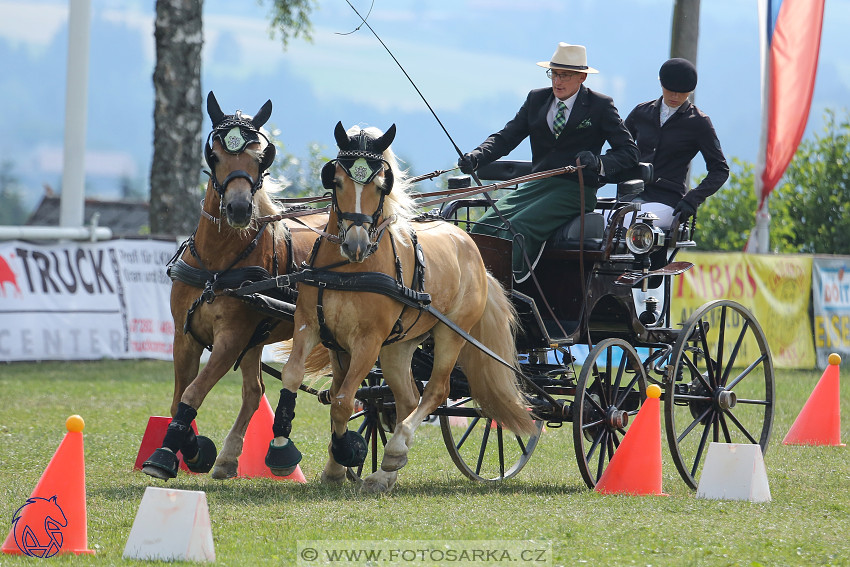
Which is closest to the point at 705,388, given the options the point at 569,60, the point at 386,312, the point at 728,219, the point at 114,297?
the point at 569,60

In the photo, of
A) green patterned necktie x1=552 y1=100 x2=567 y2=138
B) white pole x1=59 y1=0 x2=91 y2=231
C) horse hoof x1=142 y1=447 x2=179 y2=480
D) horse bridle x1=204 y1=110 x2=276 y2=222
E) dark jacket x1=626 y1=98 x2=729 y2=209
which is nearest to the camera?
horse hoof x1=142 y1=447 x2=179 y2=480

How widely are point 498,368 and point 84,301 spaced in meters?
7.77

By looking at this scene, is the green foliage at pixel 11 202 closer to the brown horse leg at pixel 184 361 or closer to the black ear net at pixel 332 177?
the brown horse leg at pixel 184 361

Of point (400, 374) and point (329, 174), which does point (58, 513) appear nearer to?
point (329, 174)

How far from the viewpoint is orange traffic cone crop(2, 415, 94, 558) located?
4.66 metres

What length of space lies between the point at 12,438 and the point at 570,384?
165 inches

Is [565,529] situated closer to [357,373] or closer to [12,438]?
[357,373]

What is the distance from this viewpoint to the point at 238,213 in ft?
19.4

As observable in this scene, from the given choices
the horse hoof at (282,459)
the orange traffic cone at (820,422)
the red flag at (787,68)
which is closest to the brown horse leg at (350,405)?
the horse hoof at (282,459)

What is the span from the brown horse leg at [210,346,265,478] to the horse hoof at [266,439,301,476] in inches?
39.6

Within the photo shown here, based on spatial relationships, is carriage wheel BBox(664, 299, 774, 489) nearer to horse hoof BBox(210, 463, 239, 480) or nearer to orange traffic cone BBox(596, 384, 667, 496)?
orange traffic cone BBox(596, 384, 667, 496)

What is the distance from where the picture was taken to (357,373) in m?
5.97

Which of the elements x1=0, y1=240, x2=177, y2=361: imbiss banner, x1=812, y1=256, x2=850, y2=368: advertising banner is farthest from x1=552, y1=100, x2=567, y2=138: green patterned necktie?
x1=812, y1=256, x2=850, y2=368: advertising banner

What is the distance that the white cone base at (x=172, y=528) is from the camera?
4480mm
